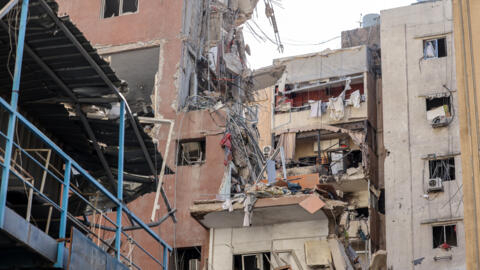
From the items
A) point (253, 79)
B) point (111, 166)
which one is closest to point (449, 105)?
point (253, 79)

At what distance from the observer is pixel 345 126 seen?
4428cm

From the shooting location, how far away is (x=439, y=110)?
39969 mm

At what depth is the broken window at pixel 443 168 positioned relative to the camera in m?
38.6

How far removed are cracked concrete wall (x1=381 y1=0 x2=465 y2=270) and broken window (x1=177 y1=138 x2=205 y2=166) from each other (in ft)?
55.5

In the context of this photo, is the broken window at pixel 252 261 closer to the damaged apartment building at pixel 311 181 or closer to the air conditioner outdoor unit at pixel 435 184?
the damaged apartment building at pixel 311 181

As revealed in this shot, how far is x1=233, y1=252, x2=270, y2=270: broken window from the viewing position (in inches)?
850

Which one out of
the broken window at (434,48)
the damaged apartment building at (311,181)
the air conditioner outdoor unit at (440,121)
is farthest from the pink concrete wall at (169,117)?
the broken window at (434,48)

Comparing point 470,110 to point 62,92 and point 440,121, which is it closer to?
point 62,92

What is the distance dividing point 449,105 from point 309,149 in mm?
9169

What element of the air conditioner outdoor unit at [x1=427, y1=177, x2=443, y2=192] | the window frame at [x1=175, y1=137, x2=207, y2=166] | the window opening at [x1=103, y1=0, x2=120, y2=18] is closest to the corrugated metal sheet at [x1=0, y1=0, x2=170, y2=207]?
the window frame at [x1=175, y1=137, x2=207, y2=166]

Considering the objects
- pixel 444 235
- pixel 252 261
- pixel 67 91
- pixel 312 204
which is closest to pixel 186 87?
pixel 252 261

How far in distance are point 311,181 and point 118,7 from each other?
9.59m

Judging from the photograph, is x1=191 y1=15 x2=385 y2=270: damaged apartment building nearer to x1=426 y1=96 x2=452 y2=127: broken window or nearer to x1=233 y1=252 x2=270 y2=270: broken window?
x1=233 y1=252 x2=270 y2=270: broken window

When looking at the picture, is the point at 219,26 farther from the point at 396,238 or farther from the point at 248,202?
the point at 396,238
